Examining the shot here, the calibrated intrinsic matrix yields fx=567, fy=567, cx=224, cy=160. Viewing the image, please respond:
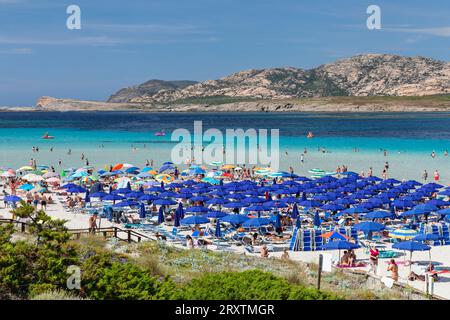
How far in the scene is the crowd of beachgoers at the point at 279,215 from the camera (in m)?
23.2

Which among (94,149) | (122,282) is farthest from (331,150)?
(122,282)

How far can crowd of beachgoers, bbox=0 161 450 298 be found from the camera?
23.2 metres

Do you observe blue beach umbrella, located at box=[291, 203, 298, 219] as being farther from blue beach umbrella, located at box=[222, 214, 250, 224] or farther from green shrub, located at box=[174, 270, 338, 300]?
green shrub, located at box=[174, 270, 338, 300]

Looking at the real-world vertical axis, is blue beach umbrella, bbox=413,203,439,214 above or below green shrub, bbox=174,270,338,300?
below

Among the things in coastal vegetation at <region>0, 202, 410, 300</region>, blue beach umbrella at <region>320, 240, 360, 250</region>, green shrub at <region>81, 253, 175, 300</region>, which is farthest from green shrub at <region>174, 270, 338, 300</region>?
blue beach umbrella at <region>320, 240, 360, 250</region>

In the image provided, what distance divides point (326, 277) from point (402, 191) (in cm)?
1967

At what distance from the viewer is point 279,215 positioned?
27.5m

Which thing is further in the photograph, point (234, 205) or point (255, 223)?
point (234, 205)

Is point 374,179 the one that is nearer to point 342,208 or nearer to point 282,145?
point 342,208

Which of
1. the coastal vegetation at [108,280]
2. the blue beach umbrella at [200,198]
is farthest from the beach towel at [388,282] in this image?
the blue beach umbrella at [200,198]

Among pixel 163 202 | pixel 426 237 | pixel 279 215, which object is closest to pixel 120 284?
pixel 426 237

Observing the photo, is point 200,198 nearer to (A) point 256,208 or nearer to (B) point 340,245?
(A) point 256,208

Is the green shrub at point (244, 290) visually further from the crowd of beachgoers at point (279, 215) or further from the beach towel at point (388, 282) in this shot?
the crowd of beachgoers at point (279, 215)

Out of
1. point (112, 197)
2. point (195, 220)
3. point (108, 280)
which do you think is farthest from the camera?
point (112, 197)
